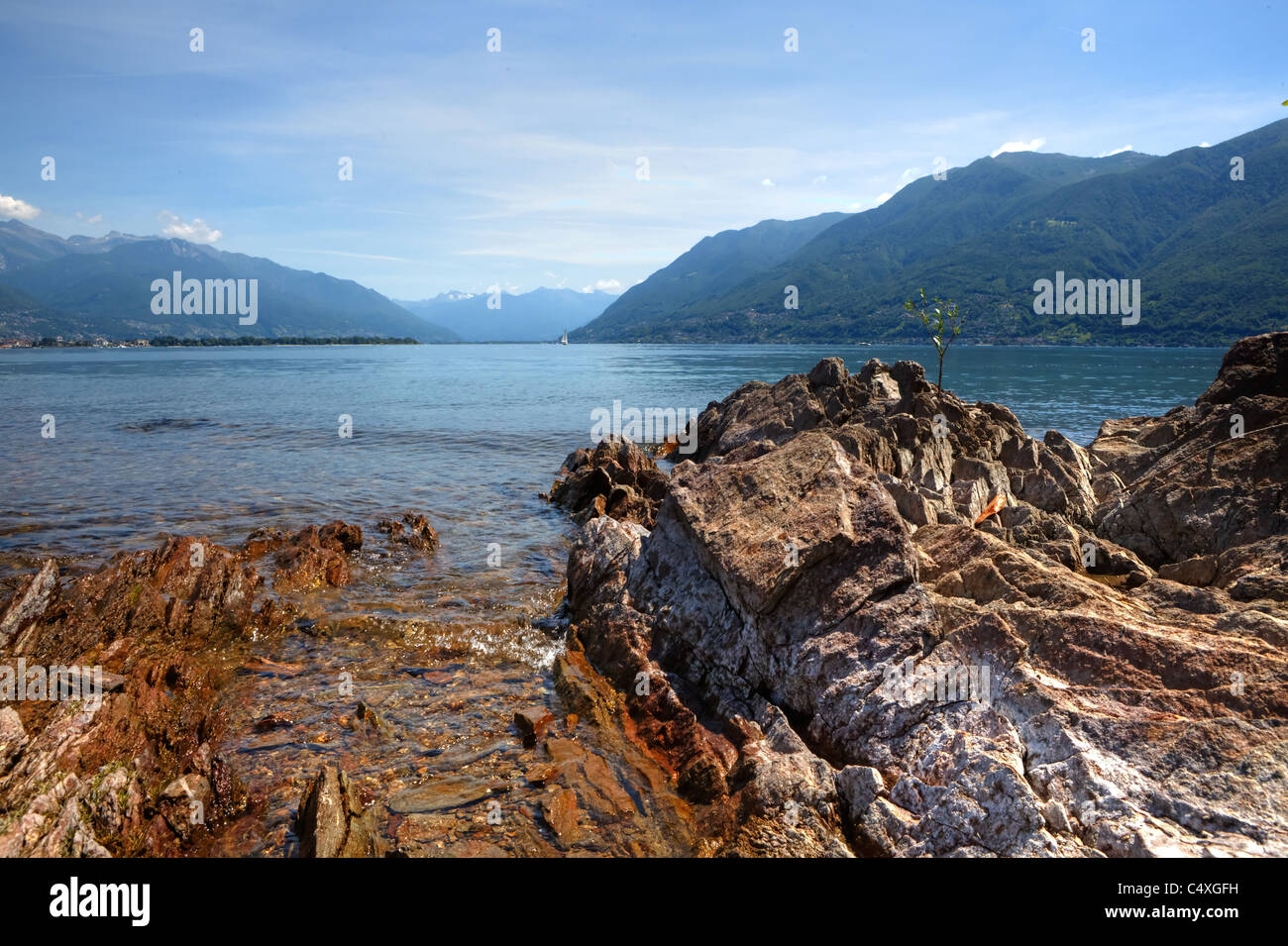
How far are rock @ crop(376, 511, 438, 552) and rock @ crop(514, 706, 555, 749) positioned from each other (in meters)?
11.3

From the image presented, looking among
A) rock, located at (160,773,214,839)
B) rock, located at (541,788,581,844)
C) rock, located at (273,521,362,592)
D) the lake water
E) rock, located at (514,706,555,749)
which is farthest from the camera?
rock, located at (273,521,362,592)

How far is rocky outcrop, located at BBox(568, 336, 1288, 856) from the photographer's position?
272 inches

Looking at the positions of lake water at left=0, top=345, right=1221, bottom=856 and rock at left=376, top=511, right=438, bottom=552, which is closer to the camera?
lake water at left=0, top=345, right=1221, bottom=856

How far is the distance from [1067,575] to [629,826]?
23.8 ft

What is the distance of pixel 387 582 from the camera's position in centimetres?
1895

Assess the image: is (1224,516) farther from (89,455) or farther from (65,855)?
(89,455)

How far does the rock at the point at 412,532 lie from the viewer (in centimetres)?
2227

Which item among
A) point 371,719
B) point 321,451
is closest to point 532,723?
point 371,719

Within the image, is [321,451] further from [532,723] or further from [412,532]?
[532,723]

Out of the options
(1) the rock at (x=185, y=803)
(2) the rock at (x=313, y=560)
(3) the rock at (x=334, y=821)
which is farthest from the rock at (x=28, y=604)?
(3) the rock at (x=334, y=821)

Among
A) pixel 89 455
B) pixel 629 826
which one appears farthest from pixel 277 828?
pixel 89 455

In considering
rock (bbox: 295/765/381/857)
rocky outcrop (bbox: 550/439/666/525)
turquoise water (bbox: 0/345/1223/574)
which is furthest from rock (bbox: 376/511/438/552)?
rock (bbox: 295/765/381/857)

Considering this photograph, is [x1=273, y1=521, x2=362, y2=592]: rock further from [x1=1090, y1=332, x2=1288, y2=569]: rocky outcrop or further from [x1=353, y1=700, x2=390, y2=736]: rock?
[x1=1090, y1=332, x2=1288, y2=569]: rocky outcrop

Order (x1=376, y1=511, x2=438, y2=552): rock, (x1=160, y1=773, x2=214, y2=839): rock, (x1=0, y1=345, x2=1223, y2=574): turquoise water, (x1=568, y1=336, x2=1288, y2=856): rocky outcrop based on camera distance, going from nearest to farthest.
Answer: (x1=568, y1=336, x2=1288, y2=856): rocky outcrop, (x1=160, y1=773, x2=214, y2=839): rock, (x1=376, y1=511, x2=438, y2=552): rock, (x1=0, y1=345, x2=1223, y2=574): turquoise water
